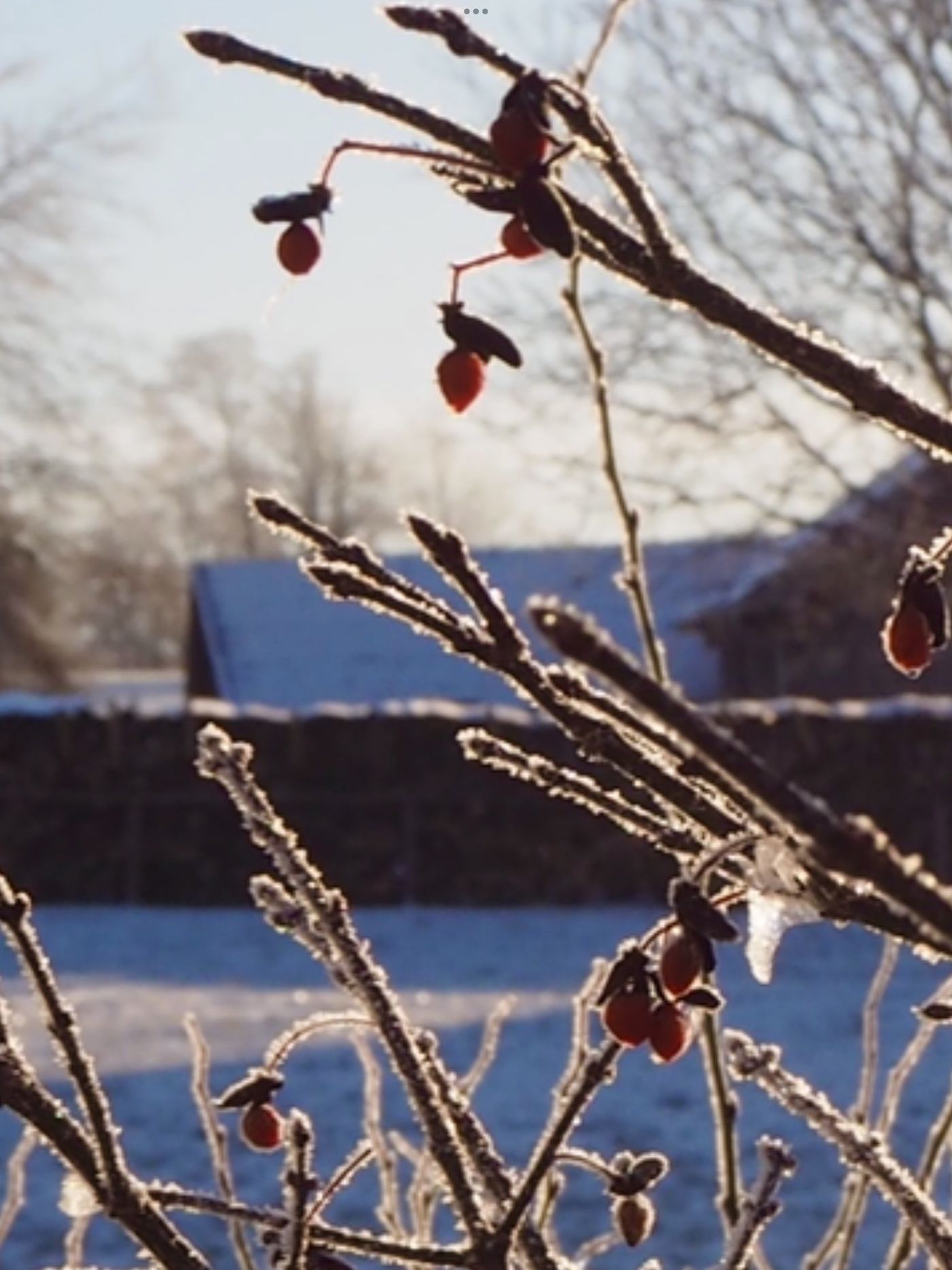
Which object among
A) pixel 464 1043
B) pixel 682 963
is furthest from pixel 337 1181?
pixel 464 1043

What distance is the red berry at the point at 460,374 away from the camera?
1.18 m

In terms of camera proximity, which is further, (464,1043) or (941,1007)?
(464,1043)

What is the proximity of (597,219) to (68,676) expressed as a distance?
2947 cm

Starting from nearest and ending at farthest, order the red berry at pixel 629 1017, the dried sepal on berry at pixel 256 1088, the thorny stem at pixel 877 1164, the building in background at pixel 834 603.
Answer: the red berry at pixel 629 1017
the thorny stem at pixel 877 1164
the dried sepal on berry at pixel 256 1088
the building in background at pixel 834 603

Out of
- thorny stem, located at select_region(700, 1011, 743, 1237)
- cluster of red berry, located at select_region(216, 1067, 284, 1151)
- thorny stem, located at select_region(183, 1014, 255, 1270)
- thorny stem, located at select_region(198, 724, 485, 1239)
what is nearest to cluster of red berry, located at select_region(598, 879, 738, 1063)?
thorny stem, located at select_region(198, 724, 485, 1239)

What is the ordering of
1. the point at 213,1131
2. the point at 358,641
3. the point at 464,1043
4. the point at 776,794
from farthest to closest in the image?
the point at 358,641 → the point at 464,1043 → the point at 213,1131 → the point at 776,794

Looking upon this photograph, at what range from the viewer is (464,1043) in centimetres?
981

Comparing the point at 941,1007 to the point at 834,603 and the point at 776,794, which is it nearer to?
the point at 776,794

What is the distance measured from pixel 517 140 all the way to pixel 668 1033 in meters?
0.41

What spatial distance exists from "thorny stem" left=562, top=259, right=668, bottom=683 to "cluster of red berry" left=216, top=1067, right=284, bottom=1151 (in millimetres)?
388

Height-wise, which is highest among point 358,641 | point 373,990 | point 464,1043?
point 358,641

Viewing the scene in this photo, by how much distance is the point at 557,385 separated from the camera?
19219 mm

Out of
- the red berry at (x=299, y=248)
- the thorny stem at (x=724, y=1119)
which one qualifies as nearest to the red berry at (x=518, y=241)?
the red berry at (x=299, y=248)

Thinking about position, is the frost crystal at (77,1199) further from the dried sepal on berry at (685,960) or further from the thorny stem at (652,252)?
the thorny stem at (652,252)
